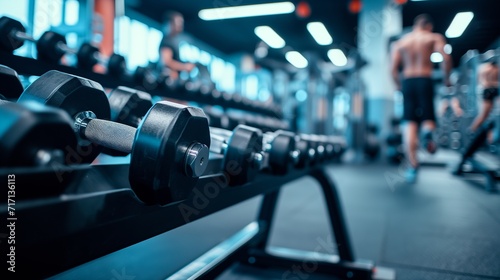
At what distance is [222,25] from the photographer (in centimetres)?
734

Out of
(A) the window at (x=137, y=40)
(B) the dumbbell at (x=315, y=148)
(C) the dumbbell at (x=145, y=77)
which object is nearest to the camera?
(B) the dumbbell at (x=315, y=148)

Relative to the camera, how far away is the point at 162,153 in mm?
299

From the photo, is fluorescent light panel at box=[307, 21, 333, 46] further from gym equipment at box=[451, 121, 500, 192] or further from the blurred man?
the blurred man

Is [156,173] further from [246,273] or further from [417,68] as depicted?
[417,68]

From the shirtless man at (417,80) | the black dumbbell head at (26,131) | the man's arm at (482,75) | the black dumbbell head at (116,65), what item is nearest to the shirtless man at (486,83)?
the man's arm at (482,75)

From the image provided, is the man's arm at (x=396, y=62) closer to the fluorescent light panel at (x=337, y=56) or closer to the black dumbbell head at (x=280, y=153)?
the black dumbbell head at (x=280, y=153)

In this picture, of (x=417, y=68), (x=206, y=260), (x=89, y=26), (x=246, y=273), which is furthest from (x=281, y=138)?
(x=417, y=68)

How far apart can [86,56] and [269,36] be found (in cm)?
728

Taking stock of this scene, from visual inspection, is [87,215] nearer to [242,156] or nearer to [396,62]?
[242,156]

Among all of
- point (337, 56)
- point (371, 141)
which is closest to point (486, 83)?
point (371, 141)

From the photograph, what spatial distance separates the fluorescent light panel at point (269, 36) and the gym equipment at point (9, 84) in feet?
23.8

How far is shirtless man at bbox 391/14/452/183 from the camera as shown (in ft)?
9.05

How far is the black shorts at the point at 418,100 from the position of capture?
9.05 ft

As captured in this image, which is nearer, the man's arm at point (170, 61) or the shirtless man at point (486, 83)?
the man's arm at point (170, 61)
